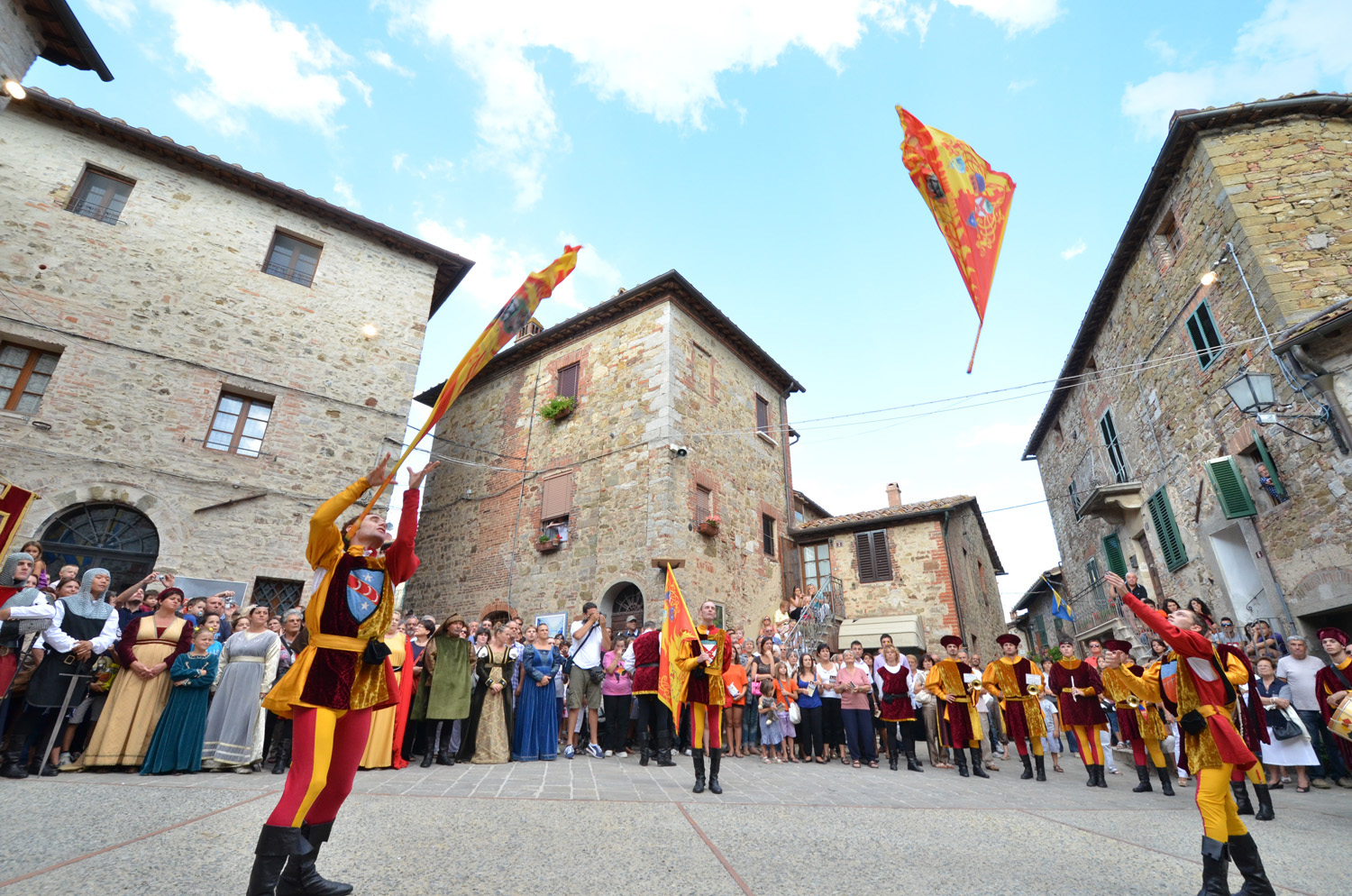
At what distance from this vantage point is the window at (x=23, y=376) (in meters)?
10.4

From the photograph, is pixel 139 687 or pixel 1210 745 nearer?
pixel 1210 745

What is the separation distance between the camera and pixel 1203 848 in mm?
3119

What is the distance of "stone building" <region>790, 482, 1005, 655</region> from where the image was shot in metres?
16.6

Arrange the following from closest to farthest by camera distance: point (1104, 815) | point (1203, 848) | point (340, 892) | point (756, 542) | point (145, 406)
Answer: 1. point (340, 892)
2. point (1203, 848)
3. point (1104, 815)
4. point (145, 406)
5. point (756, 542)

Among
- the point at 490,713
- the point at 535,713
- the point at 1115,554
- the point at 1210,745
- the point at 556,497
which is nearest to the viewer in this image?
the point at 1210,745

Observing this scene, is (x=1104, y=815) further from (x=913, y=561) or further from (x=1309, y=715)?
(x=913, y=561)

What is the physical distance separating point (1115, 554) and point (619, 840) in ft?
52.9

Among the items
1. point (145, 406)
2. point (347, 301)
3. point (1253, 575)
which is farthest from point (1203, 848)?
point (347, 301)

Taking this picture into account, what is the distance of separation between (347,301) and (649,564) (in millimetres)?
8992

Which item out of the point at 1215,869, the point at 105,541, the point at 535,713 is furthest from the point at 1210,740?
the point at 105,541

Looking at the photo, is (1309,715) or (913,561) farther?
(913,561)

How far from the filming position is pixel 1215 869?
3016 millimetres

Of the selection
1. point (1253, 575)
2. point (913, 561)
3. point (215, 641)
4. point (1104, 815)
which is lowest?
point (1104, 815)

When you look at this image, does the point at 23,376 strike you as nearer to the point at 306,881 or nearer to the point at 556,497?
the point at 556,497
